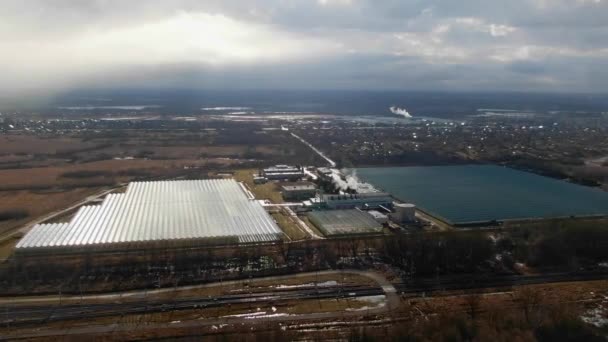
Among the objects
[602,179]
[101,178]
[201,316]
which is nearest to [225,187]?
[101,178]

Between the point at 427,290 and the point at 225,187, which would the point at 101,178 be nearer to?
the point at 225,187

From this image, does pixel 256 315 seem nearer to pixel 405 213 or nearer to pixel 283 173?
pixel 405 213

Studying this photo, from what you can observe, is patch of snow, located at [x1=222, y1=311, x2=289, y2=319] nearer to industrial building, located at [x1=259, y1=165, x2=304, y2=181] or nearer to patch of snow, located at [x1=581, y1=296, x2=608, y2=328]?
patch of snow, located at [x1=581, y1=296, x2=608, y2=328]

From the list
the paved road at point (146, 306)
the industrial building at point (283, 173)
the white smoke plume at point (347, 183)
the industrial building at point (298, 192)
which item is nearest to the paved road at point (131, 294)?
the paved road at point (146, 306)

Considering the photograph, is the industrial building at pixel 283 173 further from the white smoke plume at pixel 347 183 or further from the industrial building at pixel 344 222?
the industrial building at pixel 344 222

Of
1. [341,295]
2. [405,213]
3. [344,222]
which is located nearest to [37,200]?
[344,222]

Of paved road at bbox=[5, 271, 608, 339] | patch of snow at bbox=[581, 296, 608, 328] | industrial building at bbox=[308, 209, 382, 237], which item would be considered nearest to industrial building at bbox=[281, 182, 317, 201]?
industrial building at bbox=[308, 209, 382, 237]

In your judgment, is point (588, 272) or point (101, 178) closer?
point (588, 272)
